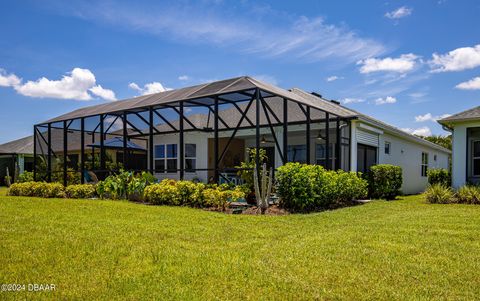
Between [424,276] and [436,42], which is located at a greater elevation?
[436,42]

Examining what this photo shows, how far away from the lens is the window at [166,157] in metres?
19.3

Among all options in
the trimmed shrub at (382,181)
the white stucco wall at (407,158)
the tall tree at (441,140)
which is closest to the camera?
the trimmed shrub at (382,181)

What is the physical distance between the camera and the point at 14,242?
5.35 metres

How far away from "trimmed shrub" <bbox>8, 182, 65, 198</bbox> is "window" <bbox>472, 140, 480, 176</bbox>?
15.6 m

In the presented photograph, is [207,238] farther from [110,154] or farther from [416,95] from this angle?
[110,154]

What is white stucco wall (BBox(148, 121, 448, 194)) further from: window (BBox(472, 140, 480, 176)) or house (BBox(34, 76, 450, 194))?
window (BBox(472, 140, 480, 176))

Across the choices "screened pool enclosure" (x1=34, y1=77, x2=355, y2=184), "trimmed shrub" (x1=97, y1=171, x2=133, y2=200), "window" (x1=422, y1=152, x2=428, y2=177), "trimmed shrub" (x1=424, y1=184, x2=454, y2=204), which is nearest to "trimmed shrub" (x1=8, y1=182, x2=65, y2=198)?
"screened pool enclosure" (x1=34, y1=77, x2=355, y2=184)

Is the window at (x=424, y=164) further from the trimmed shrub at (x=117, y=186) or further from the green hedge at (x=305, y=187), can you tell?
the trimmed shrub at (x=117, y=186)

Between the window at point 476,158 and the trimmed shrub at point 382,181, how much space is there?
11.0 ft

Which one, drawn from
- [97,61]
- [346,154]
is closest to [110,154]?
[97,61]

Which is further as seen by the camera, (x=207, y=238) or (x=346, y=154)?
(x=346, y=154)

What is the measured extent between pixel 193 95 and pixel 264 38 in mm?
3135

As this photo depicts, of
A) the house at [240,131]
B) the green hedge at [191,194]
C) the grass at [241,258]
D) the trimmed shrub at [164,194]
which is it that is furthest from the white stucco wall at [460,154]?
the trimmed shrub at [164,194]

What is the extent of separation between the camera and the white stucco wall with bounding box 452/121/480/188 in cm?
1316
